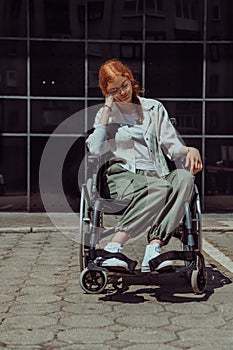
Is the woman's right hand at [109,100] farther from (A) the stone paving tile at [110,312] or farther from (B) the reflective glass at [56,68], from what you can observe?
(B) the reflective glass at [56,68]

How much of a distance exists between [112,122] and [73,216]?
18.4ft

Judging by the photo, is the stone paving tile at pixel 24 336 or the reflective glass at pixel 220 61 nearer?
the stone paving tile at pixel 24 336

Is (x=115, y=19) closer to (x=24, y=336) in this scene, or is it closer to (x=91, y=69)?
(x=91, y=69)

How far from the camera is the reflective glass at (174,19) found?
11.5m

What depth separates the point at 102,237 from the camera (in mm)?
4980

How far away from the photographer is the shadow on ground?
461 cm

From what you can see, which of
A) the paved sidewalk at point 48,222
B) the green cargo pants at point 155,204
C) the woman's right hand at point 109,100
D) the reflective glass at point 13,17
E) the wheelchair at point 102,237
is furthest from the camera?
the reflective glass at point 13,17

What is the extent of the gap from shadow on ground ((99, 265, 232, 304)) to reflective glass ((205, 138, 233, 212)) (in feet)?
20.5

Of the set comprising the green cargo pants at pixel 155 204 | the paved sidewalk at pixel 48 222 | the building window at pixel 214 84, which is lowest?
the paved sidewalk at pixel 48 222

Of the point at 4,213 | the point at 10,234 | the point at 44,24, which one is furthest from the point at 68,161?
the point at 10,234

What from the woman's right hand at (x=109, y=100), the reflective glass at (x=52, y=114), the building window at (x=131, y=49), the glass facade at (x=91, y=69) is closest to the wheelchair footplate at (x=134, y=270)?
the woman's right hand at (x=109, y=100)

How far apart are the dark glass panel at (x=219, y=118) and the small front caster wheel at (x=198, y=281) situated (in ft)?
24.0

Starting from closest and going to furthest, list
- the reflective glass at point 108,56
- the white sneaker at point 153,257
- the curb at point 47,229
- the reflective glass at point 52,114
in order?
the white sneaker at point 153,257 → the curb at point 47,229 → the reflective glass at point 108,56 → the reflective glass at point 52,114

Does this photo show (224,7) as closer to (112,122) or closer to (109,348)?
(112,122)
